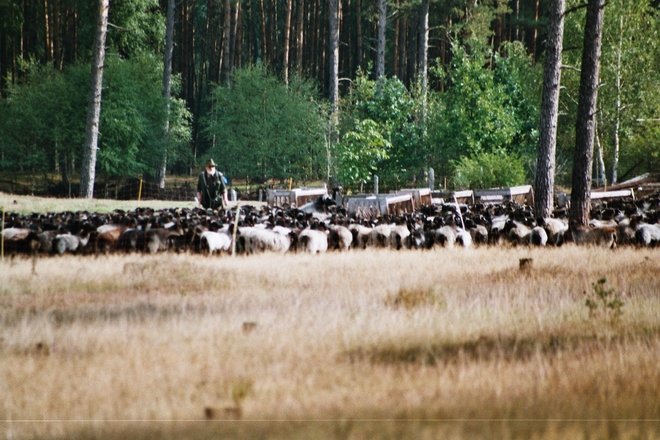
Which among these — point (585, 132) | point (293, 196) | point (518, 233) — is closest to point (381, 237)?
point (518, 233)

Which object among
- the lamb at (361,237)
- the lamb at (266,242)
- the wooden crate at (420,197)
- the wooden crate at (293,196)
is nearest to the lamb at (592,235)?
the lamb at (361,237)

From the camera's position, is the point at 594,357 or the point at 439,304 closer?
the point at 594,357

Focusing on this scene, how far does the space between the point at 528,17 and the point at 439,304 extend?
49.3 metres

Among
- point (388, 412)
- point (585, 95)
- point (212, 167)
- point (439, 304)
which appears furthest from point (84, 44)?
point (388, 412)

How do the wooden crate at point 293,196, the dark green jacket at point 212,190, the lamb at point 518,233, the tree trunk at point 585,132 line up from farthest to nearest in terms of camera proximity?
1. the wooden crate at point 293,196
2. the dark green jacket at point 212,190
3. the tree trunk at point 585,132
4. the lamb at point 518,233

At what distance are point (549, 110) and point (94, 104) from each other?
2323 centimetres

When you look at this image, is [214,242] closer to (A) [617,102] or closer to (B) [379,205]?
(B) [379,205]

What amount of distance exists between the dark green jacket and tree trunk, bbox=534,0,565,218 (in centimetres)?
831

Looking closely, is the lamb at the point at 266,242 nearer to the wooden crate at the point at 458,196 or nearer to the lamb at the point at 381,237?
the lamb at the point at 381,237

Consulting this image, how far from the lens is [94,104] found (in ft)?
118

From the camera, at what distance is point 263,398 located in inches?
200

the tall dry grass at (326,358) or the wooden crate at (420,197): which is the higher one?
the wooden crate at (420,197)

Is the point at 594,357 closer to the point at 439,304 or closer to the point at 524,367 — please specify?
the point at 524,367

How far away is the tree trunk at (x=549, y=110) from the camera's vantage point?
62.4 ft
